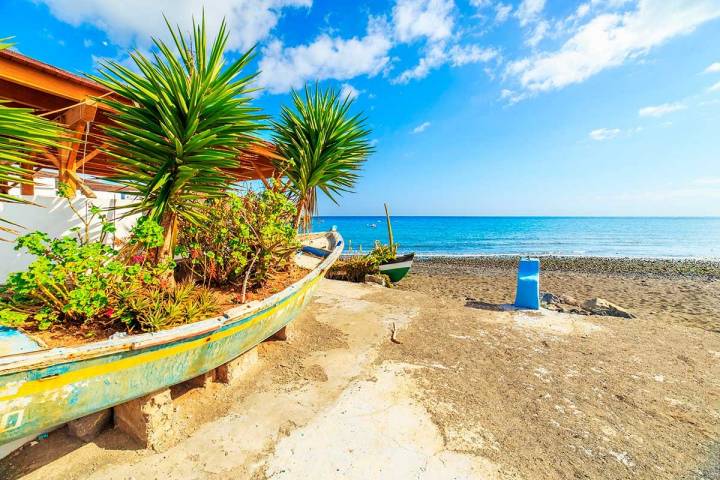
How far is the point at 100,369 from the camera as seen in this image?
2.20 meters

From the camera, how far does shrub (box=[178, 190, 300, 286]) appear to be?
403 centimetres

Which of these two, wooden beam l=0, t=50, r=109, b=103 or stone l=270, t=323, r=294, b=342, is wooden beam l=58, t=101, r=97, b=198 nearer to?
wooden beam l=0, t=50, r=109, b=103

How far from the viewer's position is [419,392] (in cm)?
381

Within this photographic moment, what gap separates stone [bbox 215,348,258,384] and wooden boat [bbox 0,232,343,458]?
1.80 feet

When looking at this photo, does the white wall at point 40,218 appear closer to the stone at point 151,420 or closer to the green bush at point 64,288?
the green bush at point 64,288

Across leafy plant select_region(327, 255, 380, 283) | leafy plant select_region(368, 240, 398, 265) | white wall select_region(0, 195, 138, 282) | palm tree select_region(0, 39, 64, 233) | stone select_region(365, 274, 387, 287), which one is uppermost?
palm tree select_region(0, 39, 64, 233)

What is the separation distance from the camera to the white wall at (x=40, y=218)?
163 inches

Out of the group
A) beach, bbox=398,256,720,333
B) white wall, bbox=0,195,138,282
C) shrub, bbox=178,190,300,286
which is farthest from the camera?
beach, bbox=398,256,720,333

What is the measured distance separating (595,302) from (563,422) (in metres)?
6.81

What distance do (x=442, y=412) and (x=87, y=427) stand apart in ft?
11.2

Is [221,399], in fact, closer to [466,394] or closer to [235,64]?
[466,394]

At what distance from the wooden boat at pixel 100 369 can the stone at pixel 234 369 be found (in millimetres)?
550

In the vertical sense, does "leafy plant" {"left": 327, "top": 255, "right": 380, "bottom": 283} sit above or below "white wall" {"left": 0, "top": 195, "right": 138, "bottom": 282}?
below

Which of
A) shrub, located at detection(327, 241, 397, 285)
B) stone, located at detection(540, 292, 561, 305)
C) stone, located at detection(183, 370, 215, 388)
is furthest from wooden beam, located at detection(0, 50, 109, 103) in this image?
stone, located at detection(540, 292, 561, 305)
